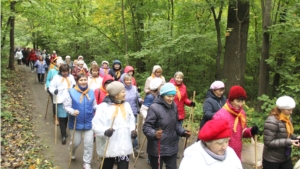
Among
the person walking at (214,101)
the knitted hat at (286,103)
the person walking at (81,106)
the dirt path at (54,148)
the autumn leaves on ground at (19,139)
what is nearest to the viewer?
the knitted hat at (286,103)

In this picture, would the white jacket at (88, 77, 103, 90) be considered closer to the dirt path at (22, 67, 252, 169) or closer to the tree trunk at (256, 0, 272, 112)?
the dirt path at (22, 67, 252, 169)

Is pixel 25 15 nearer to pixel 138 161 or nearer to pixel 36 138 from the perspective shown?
pixel 36 138

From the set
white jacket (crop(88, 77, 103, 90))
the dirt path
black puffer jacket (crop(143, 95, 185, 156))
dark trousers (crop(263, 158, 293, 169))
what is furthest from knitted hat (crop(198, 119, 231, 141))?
white jacket (crop(88, 77, 103, 90))

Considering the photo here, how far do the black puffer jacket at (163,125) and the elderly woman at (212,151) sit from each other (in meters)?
1.63

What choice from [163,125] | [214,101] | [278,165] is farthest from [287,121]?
[163,125]

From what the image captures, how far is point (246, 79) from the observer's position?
16188 mm

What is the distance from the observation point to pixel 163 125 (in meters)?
4.24

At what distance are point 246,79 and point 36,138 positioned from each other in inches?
503

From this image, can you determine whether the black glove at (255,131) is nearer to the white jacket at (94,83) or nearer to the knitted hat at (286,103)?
the knitted hat at (286,103)

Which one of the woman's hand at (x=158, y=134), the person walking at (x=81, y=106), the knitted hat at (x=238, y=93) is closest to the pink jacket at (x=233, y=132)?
the knitted hat at (x=238, y=93)

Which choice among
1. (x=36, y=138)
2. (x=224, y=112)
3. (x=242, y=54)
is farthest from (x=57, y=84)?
(x=242, y=54)

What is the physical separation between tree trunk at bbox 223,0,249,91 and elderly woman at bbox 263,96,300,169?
6719 millimetres

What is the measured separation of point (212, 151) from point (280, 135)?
210 cm

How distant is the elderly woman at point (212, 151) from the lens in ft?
7.93
